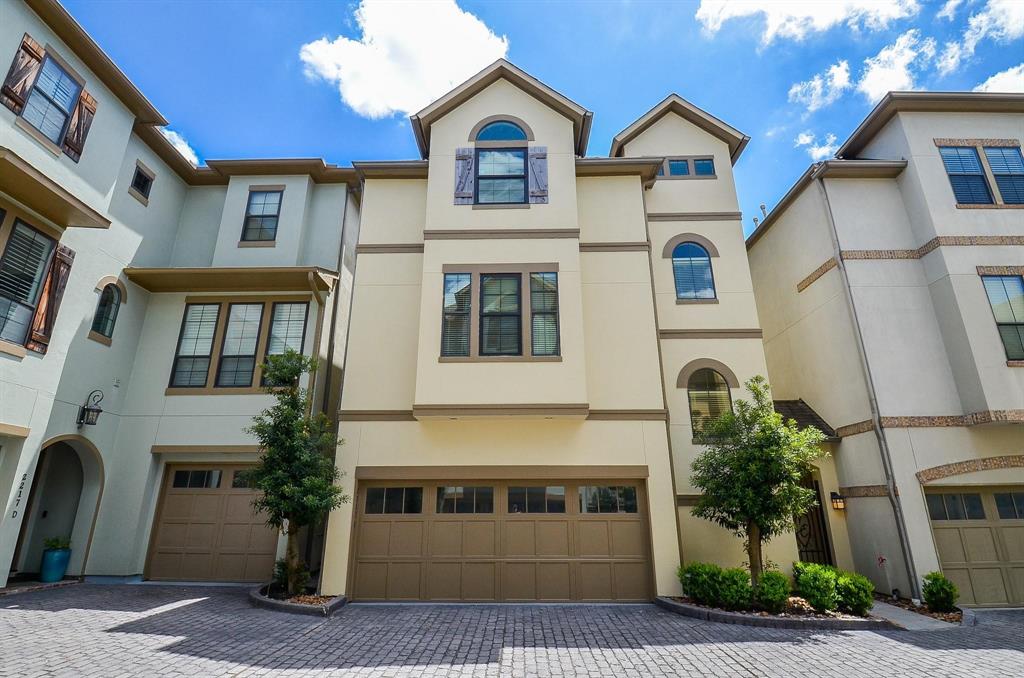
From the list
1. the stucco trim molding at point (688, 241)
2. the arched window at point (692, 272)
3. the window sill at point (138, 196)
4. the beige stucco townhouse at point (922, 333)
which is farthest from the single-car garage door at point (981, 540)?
the window sill at point (138, 196)

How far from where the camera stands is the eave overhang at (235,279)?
12406mm

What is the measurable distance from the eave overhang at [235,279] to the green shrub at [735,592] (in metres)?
11.1

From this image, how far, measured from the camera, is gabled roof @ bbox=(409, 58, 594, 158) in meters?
12.7

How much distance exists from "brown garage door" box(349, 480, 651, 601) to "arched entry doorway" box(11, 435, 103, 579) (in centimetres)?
656

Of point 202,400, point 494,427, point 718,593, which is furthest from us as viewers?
point 202,400

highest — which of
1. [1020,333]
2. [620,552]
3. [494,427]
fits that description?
[1020,333]

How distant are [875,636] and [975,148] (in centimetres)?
1245

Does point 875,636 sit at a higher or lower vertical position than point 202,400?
lower

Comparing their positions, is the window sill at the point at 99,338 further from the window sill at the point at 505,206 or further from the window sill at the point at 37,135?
the window sill at the point at 505,206

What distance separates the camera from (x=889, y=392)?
11461 millimetres

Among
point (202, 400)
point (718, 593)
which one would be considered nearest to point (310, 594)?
point (202, 400)

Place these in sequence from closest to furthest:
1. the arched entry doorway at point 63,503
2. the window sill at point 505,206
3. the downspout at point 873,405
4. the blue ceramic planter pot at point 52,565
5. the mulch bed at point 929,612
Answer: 1. the mulch bed at point 929,612
2. the downspout at point 873,405
3. the blue ceramic planter pot at point 52,565
4. the arched entry doorway at point 63,503
5. the window sill at point 505,206

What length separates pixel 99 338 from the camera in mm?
11703

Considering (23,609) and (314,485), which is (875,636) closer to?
(314,485)
